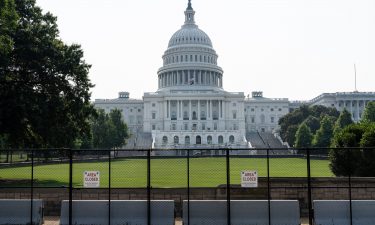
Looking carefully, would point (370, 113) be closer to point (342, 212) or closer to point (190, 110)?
point (190, 110)

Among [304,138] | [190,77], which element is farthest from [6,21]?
[190,77]

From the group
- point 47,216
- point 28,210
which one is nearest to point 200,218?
point 28,210

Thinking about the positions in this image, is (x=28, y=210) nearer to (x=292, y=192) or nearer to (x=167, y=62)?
(x=292, y=192)

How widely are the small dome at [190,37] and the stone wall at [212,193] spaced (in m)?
140

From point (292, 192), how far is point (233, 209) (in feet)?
17.5

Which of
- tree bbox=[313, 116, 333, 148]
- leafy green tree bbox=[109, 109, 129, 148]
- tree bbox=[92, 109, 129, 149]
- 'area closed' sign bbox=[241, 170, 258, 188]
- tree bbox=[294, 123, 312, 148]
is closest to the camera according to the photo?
'area closed' sign bbox=[241, 170, 258, 188]

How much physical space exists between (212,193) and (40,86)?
1713 cm

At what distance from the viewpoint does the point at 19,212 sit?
16.2 m

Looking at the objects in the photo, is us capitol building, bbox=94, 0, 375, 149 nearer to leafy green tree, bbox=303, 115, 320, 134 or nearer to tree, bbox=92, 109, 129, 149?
leafy green tree, bbox=303, 115, 320, 134

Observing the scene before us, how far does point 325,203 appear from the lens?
15.6 metres

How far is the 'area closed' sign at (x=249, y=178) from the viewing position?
1498cm

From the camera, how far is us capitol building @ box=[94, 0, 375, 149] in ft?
420

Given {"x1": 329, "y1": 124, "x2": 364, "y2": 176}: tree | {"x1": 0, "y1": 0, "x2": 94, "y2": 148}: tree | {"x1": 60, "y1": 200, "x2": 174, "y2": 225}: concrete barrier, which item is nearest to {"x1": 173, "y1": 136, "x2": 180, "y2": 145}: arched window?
{"x1": 0, "y1": 0, "x2": 94, "y2": 148}: tree

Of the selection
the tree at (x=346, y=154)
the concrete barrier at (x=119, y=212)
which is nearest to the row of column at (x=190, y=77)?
the tree at (x=346, y=154)
